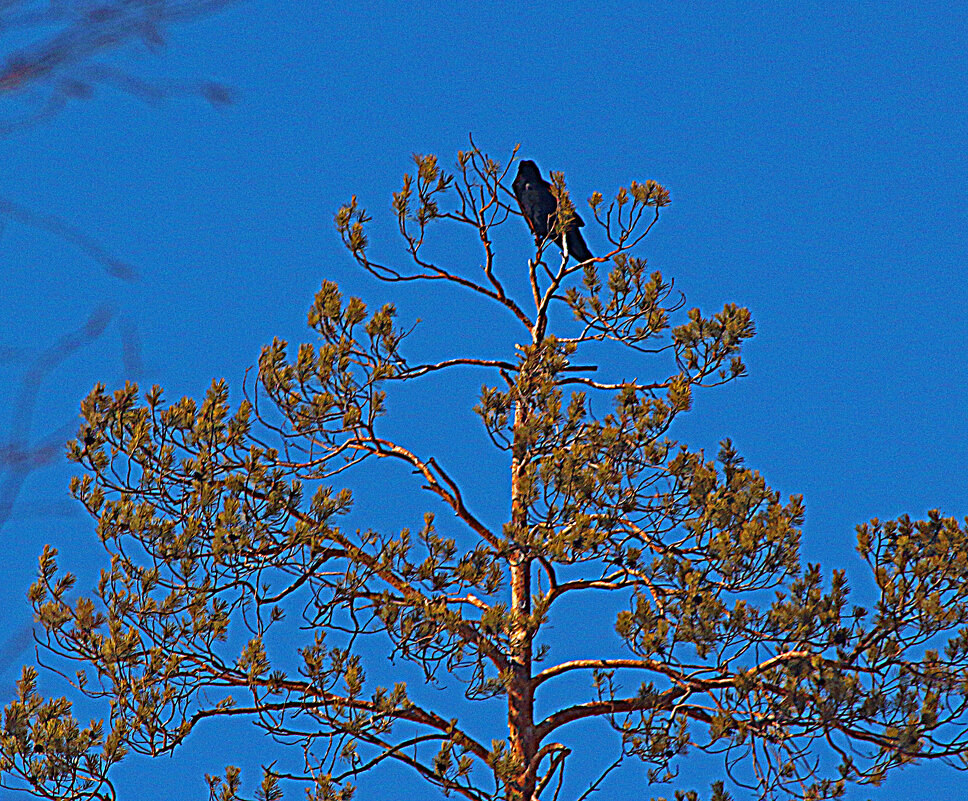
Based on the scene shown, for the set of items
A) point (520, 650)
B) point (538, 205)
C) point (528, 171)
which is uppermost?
point (528, 171)

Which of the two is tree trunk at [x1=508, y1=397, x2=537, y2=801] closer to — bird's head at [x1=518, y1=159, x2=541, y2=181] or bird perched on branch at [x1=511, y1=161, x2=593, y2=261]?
bird perched on branch at [x1=511, y1=161, x2=593, y2=261]

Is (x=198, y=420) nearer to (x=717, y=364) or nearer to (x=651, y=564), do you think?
(x=651, y=564)

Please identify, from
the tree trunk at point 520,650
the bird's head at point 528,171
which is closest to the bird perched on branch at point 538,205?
the bird's head at point 528,171

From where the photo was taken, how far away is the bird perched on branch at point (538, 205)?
19.4 feet

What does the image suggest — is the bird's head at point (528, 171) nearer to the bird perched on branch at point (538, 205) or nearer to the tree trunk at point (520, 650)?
the bird perched on branch at point (538, 205)

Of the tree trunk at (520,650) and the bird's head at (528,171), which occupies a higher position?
the bird's head at (528,171)

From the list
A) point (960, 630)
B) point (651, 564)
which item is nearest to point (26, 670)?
point (651, 564)

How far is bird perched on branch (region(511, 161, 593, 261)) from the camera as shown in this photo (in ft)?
19.4

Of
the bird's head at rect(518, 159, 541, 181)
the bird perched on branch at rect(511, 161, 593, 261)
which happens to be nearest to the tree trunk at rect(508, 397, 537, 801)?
the bird perched on branch at rect(511, 161, 593, 261)

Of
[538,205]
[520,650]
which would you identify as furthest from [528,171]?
[520,650]

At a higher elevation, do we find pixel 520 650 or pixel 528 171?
pixel 528 171

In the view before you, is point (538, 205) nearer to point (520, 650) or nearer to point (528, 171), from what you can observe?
point (528, 171)

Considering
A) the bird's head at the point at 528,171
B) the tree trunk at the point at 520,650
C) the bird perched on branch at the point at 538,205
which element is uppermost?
the bird's head at the point at 528,171

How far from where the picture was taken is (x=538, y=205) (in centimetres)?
596
